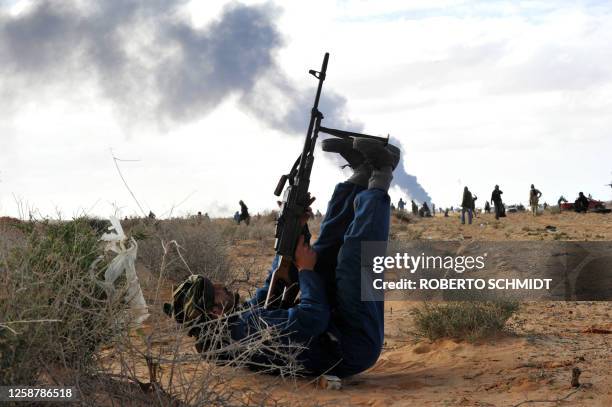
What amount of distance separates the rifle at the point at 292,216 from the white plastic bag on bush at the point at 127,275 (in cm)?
108

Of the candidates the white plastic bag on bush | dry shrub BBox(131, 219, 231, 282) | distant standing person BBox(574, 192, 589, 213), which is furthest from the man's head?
distant standing person BBox(574, 192, 589, 213)

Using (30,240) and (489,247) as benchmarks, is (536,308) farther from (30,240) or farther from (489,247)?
(30,240)

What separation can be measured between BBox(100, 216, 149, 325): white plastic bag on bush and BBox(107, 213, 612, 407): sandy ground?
0.67ft

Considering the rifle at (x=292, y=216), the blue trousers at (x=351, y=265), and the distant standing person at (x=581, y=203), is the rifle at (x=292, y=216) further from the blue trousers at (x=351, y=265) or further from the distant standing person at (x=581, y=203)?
the distant standing person at (x=581, y=203)

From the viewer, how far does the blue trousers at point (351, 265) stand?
225 inches

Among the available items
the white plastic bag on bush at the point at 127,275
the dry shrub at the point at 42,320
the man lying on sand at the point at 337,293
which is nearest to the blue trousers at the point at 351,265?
the man lying on sand at the point at 337,293

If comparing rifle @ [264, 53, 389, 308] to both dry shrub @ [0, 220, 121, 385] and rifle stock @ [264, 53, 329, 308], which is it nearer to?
rifle stock @ [264, 53, 329, 308]

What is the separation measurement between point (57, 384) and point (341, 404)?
81.9 inches

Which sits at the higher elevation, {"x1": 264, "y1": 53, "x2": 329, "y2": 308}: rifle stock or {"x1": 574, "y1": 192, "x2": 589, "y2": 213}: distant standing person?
{"x1": 574, "y1": 192, "x2": 589, "y2": 213}: distant standing person

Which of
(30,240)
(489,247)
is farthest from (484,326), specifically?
(489,247)

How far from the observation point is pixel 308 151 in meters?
6.21

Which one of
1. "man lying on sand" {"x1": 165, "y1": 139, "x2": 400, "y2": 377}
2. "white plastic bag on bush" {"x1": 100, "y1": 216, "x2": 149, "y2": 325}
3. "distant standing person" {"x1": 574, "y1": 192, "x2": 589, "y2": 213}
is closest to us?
"white plastic bag on bush" {"x1": 100, "y1": 216, "x2": 149, "y2": 325}

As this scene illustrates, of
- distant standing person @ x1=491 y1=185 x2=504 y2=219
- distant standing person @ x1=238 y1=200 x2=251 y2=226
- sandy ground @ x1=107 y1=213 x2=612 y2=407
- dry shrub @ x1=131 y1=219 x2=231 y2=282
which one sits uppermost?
distant standing person @ x1=491 y1=185 x2=504 y2=219

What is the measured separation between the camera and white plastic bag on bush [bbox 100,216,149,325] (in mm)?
4734
